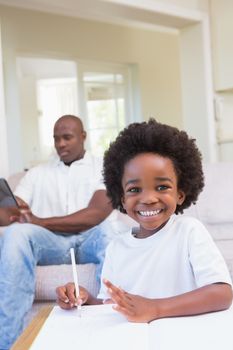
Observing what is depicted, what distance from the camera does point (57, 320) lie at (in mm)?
868

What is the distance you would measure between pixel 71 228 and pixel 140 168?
1.19 meters

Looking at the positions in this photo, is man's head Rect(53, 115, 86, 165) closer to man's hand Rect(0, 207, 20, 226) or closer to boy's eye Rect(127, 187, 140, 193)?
man's hand Rect(0, 207, 20, 226)

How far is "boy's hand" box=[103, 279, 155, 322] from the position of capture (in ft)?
2.65

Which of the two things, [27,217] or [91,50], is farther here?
[91,50]

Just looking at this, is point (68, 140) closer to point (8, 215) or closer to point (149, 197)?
point (8, 215)

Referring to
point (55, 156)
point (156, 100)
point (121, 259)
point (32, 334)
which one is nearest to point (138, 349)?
point (32, 334)

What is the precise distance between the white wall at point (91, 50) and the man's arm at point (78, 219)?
2.40 m

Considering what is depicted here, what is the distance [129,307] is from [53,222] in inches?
51.7

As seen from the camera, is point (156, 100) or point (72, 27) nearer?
point (72, 27)

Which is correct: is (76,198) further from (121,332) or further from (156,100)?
(156,100)

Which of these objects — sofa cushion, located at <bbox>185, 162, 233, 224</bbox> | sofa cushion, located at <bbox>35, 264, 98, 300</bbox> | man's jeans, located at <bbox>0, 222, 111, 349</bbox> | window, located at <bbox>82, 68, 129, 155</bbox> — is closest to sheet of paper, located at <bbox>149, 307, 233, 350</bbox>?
man's jeans, located at <bbox>0, 222, 111, 349</bbox>

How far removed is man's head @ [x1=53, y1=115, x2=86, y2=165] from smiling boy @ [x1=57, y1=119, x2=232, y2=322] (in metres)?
1.33

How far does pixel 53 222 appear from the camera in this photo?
2.09 m

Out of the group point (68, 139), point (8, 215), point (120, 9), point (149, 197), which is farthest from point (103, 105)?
point (149, 197)
